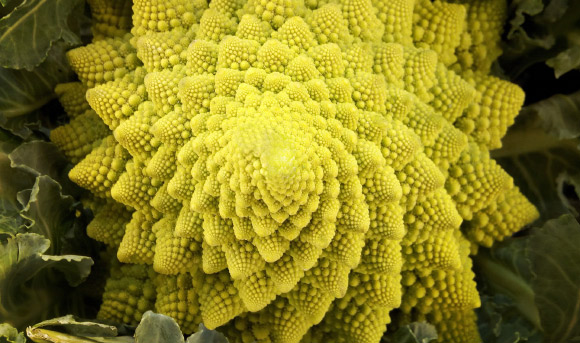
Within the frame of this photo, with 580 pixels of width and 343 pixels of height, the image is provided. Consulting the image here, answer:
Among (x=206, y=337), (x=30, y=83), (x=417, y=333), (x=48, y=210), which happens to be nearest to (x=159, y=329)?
(x=206, y=337)

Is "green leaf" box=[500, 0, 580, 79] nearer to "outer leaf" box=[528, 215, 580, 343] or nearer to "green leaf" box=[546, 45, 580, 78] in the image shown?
"green leaf" box=[546, 45, 580, 78]

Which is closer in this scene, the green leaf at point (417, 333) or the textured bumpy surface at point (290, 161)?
the textured bumpy surface at point (290, 161)

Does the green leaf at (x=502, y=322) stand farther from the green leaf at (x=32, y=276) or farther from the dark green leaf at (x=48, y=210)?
the dark green leaf at (x=48, y=210)

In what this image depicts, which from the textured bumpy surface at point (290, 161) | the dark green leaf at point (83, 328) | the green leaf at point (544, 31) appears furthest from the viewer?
the green leaf at point (544, 31)

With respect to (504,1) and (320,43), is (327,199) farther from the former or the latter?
(504,1)

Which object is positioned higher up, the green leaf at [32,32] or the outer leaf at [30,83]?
the green leaf at [32,32]

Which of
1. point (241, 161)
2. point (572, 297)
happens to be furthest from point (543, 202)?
point (241, 161)

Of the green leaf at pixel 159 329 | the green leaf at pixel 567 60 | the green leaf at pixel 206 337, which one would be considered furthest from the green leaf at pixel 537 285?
the green leaf at pixel 159 329
